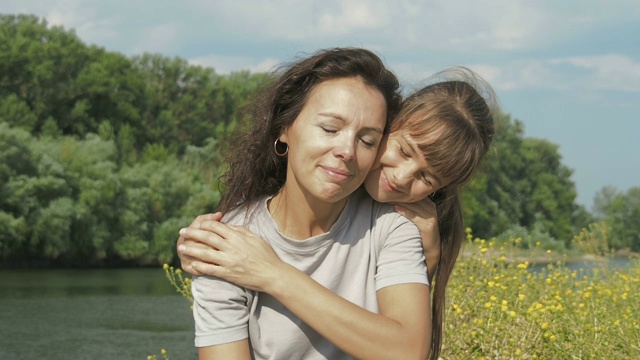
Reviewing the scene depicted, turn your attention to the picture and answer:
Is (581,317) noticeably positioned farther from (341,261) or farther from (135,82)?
(135,82)

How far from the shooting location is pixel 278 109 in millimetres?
2477

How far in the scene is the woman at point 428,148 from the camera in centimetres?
243

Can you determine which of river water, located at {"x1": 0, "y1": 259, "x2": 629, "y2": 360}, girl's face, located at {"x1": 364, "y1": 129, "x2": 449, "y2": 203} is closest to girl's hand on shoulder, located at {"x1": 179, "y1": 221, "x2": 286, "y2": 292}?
girl's face, located at {"x1": 364, "y1": 129, "x2": 449, "y2": 203}

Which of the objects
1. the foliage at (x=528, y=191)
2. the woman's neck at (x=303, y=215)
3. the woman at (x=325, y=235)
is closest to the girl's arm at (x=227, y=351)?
the woman at (x=325, y=235)

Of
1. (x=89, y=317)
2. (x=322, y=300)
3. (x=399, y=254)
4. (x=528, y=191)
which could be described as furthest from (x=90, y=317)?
(x=528, y=191)

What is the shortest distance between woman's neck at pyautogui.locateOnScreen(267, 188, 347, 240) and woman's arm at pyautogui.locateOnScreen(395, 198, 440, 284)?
18cm

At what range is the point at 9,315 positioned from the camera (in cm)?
1727

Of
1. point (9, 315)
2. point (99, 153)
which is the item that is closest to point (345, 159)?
point (9, 315)

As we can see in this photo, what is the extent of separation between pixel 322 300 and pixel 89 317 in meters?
16.2

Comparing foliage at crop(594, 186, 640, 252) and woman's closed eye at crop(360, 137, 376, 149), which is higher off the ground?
woman's closed eye at crop(360, 137, 376, 149)

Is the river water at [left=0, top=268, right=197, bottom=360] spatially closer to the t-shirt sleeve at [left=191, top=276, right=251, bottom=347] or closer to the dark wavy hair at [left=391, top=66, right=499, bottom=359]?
the dark wavy hair at [left=391, top=66, right=499, bottom=359]

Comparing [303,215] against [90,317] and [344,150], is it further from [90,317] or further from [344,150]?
[90,317]

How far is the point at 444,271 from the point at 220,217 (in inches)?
26.1

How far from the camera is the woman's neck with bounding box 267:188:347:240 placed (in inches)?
94.8
